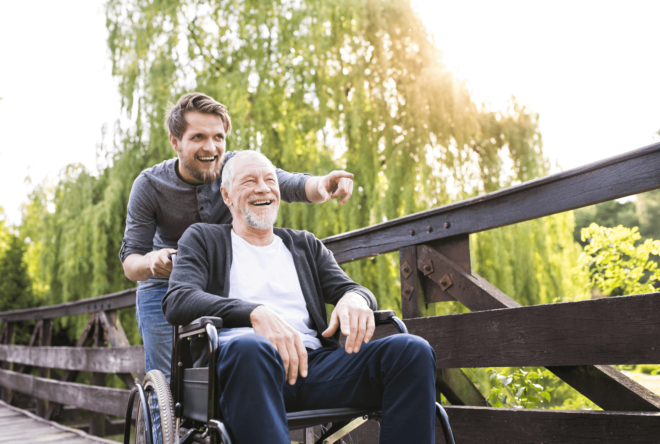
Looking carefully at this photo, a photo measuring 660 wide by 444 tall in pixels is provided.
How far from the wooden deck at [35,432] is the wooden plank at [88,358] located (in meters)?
0.47

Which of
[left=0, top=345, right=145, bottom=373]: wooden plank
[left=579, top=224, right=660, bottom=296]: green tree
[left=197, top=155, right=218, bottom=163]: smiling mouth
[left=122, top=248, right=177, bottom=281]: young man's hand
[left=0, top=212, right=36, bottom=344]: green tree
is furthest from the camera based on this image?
[left=0, top=212, right=36, bottom=344]: green tree

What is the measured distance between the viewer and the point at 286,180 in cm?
206

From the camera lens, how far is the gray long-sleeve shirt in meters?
2.06

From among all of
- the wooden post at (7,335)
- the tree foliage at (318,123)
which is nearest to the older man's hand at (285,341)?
the tree foliage at (318,123)

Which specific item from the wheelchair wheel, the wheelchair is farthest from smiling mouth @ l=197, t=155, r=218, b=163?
the wheelchair wheel

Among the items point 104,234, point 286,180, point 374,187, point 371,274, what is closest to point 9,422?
point 104,234

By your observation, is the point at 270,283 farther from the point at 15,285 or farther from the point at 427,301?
the point at 15,285

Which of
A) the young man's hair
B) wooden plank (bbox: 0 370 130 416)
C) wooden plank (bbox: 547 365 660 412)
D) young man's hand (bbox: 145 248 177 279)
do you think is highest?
the young man's hair

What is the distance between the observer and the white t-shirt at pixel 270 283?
63.5 inches

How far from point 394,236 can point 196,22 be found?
17.3ft

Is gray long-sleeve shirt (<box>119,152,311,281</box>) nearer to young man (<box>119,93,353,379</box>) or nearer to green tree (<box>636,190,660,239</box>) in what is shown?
young man (<box>119,93,353,379</box>)

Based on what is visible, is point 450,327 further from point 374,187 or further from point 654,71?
point 654,71

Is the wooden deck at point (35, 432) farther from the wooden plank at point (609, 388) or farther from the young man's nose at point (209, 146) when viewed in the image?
the wooden plank at point (609, 388)

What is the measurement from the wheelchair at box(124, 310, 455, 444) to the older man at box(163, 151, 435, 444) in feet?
0.12
